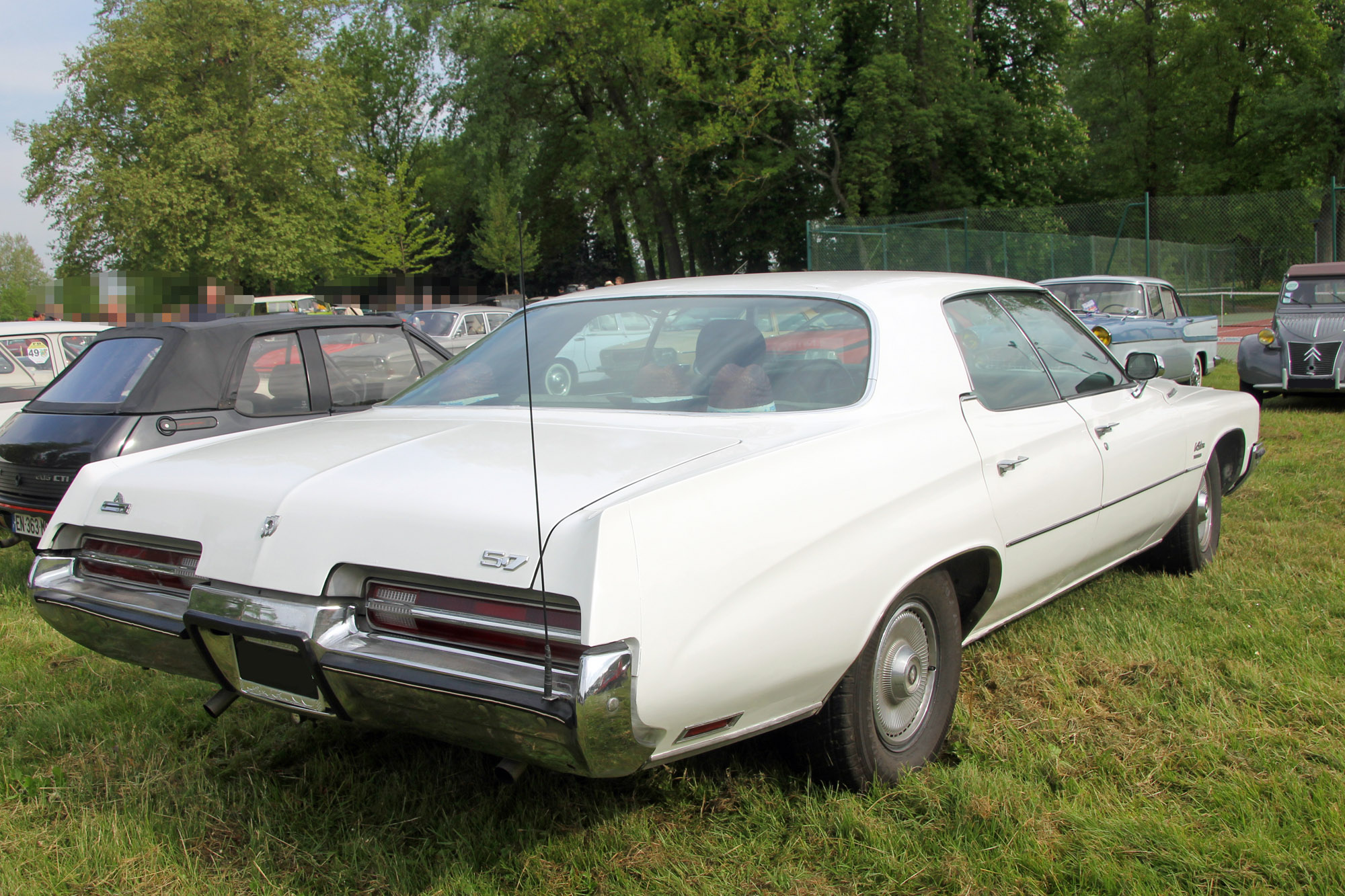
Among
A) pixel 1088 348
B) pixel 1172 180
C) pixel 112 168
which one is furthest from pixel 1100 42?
pixel 1088 348

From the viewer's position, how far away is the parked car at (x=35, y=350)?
7.83m

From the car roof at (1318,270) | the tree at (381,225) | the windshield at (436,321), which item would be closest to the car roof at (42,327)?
the windshield at (436,321)

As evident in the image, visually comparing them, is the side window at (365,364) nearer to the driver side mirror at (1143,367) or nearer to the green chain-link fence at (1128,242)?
the driver side mirror at (1143,367)

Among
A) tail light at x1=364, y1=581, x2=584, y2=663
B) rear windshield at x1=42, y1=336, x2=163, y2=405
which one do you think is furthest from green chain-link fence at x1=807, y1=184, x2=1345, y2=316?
tail light at x1=364, y1=581, x2=584, y2=663

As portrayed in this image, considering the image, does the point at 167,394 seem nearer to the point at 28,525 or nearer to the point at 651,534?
the point at 28,525

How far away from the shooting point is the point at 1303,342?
32.9 ft

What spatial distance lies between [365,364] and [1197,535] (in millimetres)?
4782

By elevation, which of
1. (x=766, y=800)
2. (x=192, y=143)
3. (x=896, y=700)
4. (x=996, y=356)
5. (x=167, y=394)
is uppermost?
(x=192, y=143)

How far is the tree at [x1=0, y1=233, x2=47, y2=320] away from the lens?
20.3m

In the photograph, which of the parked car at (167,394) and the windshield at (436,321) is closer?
the parked car at (167,394)

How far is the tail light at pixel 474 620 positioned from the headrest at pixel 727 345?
1261 mm

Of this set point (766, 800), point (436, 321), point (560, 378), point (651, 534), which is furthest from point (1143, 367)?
point (436, 321)

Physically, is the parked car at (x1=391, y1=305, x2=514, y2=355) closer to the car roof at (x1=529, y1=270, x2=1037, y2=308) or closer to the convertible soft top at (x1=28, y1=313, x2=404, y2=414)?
the convertible soft top at (x1=28, y1=313, x2=404, y2=414)

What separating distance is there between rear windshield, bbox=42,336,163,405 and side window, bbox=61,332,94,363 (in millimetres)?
2868
